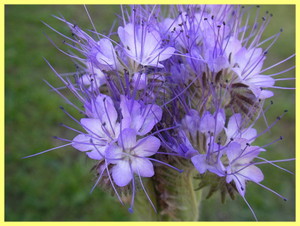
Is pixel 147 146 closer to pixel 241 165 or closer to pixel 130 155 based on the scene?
pixel 130 155

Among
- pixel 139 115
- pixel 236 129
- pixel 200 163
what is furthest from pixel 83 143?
pixel 236 129

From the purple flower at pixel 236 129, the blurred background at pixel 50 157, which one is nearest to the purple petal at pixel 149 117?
the purple flower at pixel 236 129

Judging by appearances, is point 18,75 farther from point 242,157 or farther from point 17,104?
point 242,157

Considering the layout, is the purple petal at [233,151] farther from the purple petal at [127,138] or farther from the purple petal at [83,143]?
the purple petal at [83,143]

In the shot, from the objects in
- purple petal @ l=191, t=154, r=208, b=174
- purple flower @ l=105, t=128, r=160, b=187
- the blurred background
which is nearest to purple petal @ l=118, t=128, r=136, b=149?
purple flower @ l=105, t=128, r=160, b=187

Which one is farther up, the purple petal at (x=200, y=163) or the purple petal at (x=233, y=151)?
the purple petal at (x=233, y=151)

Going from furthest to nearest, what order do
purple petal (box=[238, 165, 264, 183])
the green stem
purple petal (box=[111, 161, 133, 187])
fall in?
1. the green stem
2. purple petal (box=[238, 165, 264, 183])
3. purple petal (box=[111, 161, 133, 187])

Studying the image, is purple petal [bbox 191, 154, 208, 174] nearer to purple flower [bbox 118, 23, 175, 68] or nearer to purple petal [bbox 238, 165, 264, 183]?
purple petal [bbox 238, 165, 264, 183]

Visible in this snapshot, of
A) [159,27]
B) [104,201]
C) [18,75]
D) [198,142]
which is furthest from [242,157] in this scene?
[18,75]
